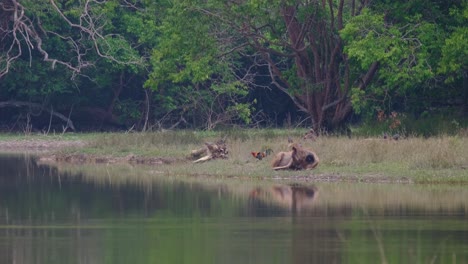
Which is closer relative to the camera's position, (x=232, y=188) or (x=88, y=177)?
(x=232, y=188)

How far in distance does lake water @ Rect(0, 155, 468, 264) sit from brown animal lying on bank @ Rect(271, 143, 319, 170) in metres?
1.65

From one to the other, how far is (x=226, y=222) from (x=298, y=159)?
8170 mm

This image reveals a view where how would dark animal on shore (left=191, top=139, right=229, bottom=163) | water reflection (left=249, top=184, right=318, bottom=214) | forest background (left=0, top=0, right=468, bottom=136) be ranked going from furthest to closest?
forest background (left=0, top=0, right=468, bottom=136) → dark animal on shore (left=191, top=139, right=229, bottom=163) → water reflection (left=249, top=184, right=318, bottom=214)

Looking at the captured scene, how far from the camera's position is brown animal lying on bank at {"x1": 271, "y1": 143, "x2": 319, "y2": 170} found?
25.6 meters

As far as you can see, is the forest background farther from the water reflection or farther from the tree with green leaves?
the water reflection

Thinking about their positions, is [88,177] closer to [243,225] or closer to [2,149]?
[243,225]

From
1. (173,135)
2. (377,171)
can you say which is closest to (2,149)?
(173,135)

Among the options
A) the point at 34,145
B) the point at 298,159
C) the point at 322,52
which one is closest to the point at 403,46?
the point at 322,52

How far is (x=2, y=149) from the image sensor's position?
40875 millimetres

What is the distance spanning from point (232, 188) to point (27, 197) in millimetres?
4349

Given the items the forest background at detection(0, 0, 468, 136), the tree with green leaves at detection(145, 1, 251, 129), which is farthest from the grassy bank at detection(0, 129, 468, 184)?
the tree with green leaves at detection(145, 1, 251, 129)

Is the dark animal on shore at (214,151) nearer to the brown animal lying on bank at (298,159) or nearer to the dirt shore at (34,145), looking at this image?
the brown animal lying on bank at (298,159)

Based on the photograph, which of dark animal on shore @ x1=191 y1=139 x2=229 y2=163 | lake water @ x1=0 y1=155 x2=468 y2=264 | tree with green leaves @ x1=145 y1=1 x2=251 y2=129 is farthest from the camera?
tree with green leaves @ x1=145 y1=1 x2=251 y2=129

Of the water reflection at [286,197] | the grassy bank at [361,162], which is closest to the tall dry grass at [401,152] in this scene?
the grassy bank at [361,162]
